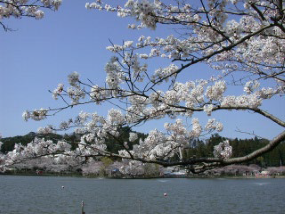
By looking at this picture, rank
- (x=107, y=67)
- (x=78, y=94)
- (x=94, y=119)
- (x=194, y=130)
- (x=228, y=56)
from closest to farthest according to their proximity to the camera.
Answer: (x=107, y=67) → (x=78, y=94) → (x=94, y=119) → (x=194, y=130) → (x=228, y=56)

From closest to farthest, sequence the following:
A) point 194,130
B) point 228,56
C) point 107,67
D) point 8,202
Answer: point 107,67 → point 194,130 → point 228,56 → point 8,202

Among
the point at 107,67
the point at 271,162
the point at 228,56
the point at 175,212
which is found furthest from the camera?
the point at 271,162

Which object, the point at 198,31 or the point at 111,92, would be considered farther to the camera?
the point at 198,31

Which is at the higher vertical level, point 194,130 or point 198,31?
point 198,31

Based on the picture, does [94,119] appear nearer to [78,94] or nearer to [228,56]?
[78,94]

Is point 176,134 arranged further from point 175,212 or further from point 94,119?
point 175,212

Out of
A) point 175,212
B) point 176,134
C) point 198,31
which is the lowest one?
point 175,212

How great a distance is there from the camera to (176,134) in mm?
5004

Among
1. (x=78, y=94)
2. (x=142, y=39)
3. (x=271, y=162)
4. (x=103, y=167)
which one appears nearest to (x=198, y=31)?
(x=142, y=39)

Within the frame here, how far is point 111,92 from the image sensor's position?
3199 millimetres

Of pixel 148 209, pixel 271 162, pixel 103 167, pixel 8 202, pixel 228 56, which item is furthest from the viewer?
pixel 271 162

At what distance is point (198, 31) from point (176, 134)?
6.03 ft

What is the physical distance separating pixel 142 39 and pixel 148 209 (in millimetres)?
15455

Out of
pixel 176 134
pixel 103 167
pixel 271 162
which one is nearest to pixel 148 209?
pixel 176 134
